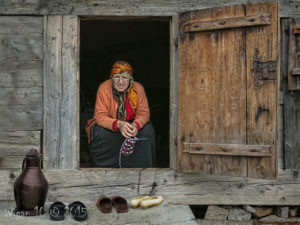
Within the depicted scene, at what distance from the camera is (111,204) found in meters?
4.09

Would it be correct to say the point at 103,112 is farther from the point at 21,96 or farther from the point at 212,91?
the point at 212,91

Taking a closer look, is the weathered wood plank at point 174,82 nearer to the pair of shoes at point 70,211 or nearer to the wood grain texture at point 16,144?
the pair of shoes at point 70,211

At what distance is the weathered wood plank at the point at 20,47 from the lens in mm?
4344

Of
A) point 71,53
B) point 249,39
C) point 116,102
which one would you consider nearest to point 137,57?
point 116,102

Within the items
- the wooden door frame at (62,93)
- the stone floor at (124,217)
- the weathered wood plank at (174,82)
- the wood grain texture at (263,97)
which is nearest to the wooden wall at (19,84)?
the wooden door frame at (62,93)

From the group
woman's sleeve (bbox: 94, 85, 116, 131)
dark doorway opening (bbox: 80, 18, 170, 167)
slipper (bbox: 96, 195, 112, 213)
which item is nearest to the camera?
slipper (bbox: 96, 195, 112, 213)

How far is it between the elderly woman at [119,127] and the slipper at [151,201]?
30.7 inches

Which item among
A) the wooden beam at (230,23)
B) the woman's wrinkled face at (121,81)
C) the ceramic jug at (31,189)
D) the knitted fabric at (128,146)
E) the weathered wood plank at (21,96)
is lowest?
the ceramic jug at (31,189)

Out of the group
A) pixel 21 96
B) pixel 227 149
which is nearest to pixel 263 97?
pixel 227 149

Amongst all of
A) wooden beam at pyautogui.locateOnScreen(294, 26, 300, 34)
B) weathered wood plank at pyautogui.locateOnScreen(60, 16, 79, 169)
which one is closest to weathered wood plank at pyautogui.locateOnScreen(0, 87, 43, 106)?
weathered wood plank at pyautogui.locateOnScreen(60, 16, 79, 169)

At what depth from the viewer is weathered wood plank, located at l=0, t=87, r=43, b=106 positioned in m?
4.36

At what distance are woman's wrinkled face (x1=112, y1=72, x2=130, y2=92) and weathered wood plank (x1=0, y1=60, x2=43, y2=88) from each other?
109 cm

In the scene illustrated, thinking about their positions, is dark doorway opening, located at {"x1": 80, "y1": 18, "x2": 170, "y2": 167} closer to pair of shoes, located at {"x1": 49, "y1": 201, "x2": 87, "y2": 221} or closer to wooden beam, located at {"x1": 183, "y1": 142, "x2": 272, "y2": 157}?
wooden beam, located at {"x1": 183, "y1": 142, "x2": 272, "y2": 157}

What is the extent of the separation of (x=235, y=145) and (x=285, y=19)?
1614mm
